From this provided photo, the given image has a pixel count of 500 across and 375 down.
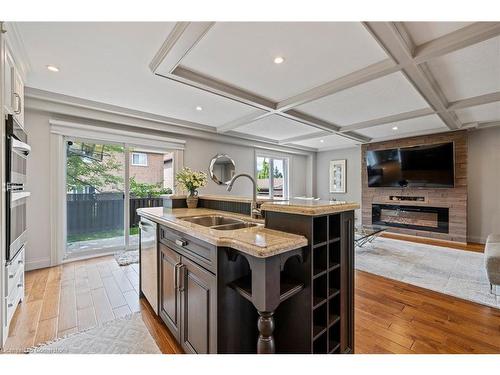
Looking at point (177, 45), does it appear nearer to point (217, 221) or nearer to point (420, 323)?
point (217, 221)

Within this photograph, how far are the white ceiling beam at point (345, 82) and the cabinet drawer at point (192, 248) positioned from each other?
2.31m

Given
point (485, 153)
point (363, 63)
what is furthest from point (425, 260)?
point (363, 63)

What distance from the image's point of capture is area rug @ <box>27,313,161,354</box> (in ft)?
5.31

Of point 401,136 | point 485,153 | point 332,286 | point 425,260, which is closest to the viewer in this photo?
point 332,286

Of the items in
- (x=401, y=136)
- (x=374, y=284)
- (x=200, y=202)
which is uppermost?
(x=401, y=136)

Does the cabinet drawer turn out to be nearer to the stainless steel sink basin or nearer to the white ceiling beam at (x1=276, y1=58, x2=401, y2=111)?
the stainless steel sink basin

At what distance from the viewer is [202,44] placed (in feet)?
6.38

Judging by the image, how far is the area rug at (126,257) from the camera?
11.4ft

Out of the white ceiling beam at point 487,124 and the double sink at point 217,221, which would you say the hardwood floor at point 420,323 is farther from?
the white ceiling beam at point 487,124

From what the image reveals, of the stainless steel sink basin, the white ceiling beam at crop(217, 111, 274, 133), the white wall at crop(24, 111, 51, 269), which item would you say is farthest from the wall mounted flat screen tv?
the white wall at crop(24, 111, 51, 269)

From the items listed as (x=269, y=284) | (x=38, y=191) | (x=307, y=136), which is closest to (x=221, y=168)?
(x=307, y=136)
